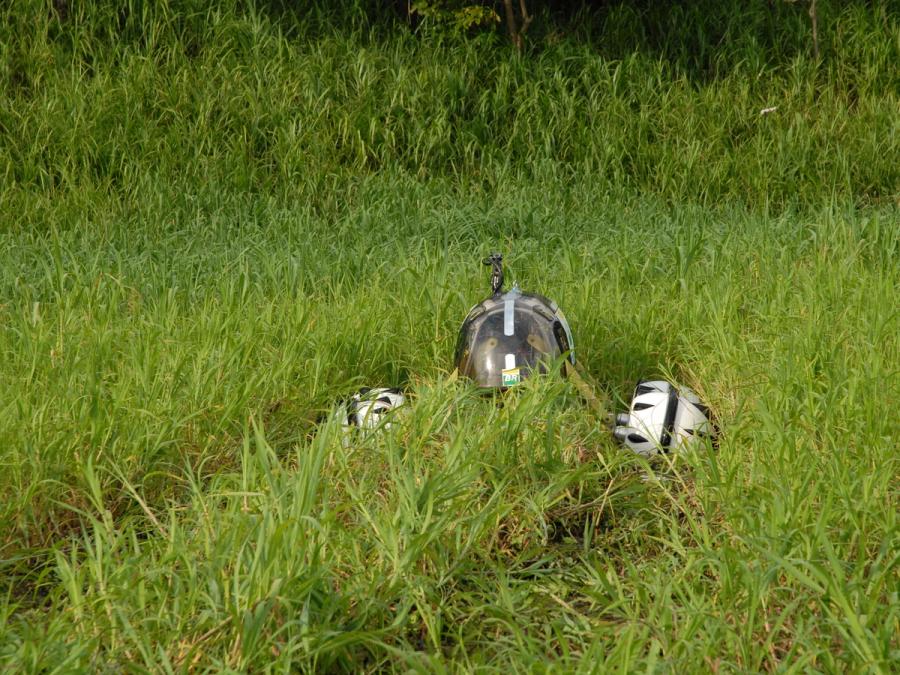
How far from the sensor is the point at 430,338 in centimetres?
431

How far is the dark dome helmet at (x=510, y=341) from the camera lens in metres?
3.53

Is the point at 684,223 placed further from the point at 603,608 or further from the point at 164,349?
the point at 603,608

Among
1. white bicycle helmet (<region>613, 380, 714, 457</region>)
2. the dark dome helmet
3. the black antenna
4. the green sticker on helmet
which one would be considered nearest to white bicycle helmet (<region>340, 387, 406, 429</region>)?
the dark dome helmet

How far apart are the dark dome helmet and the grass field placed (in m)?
0.13

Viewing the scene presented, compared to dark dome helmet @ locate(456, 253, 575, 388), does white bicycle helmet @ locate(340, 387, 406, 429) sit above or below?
below

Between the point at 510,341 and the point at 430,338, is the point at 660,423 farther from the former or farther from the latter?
the point at 430,338

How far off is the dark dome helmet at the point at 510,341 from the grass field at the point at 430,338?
13 cm

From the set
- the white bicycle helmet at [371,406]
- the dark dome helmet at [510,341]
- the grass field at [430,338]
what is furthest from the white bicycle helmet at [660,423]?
the white bicycle helmet at [371,406]

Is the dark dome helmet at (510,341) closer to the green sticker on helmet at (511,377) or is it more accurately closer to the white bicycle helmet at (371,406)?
the green sticker on helmet at (511,377)

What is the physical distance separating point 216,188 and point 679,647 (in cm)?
509

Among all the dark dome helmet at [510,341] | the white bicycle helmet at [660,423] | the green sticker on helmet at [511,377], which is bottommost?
the white bicycle helmet at [660,423]

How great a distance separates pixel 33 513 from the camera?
9.85 ft

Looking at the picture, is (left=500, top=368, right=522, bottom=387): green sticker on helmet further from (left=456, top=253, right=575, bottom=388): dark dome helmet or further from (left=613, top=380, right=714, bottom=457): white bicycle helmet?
(left=613, top=380, right=714, bottom=457): white bicycle helmet

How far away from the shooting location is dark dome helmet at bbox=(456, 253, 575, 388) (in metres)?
3.53
